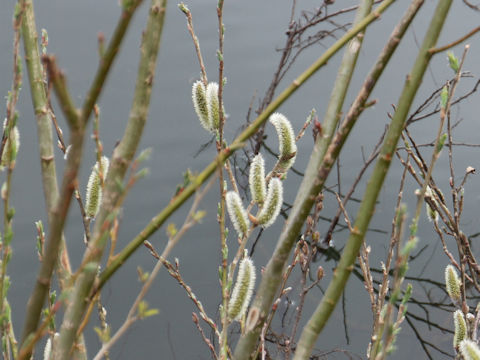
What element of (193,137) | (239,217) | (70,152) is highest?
(193,137)

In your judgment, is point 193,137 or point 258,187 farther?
point 193,137

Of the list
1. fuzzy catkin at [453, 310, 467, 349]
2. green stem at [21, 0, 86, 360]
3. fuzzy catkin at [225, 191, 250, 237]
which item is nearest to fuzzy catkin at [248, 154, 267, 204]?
fuzzy catkin at [225, 191, 250, 237]

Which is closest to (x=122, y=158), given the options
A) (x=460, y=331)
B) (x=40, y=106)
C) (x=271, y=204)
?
(x=40, y=106)

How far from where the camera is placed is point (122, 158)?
53 cm

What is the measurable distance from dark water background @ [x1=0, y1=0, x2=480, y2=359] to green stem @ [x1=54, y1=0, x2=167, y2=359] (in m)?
1.66

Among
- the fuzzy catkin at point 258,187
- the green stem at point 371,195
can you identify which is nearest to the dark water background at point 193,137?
the fuzzy catkin at point 258,187

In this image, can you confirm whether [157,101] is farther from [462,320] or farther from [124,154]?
[124,154]

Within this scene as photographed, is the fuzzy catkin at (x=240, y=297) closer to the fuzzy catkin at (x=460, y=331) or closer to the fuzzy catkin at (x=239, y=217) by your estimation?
the fuzzy catkin at (x=239, y=217)

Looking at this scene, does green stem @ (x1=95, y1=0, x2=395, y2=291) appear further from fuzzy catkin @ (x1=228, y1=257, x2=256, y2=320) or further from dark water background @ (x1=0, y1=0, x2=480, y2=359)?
dark water background @ (x1=0, y1=0, x2=480, y2=359)

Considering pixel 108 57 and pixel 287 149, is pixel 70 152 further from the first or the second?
pixel 287 149

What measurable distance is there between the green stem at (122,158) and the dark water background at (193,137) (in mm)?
1664

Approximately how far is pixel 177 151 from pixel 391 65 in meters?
1.08

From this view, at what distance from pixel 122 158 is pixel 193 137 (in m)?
2.26

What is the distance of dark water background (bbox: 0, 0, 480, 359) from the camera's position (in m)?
2.28
